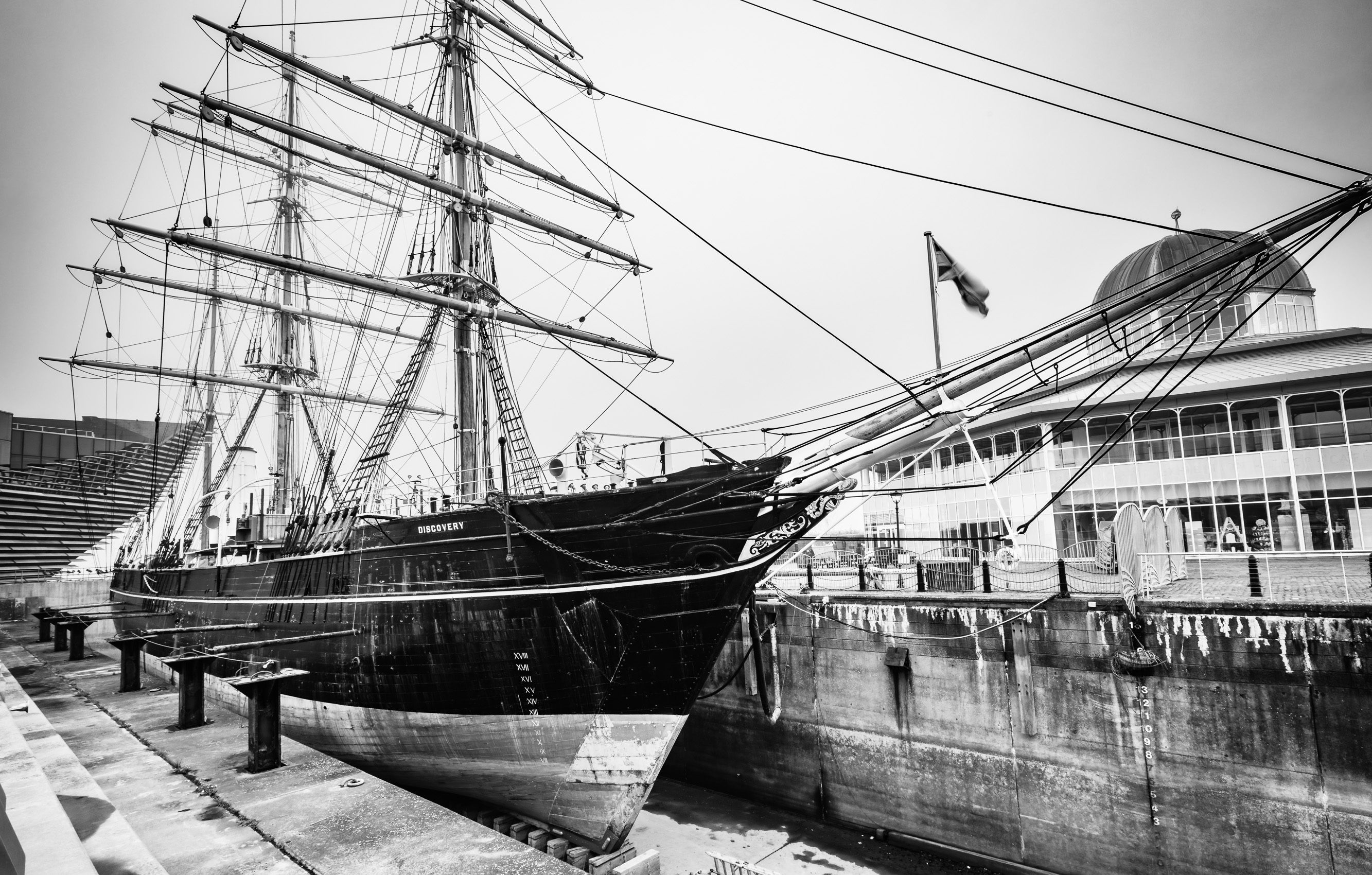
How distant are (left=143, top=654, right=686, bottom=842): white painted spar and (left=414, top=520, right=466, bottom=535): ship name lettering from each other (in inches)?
123

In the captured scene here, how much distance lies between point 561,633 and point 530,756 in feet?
7.21

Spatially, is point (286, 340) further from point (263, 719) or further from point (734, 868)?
point (734, 868)

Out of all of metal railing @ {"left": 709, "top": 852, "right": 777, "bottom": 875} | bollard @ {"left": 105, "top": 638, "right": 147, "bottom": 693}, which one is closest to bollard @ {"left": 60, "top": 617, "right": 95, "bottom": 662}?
bollard @ {"left": 105, "top": 638, "right": 147, "bottom": 693}

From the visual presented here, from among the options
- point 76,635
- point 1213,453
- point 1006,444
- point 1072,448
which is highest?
point 1006,444

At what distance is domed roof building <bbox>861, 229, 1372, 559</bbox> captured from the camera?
18.2 metres

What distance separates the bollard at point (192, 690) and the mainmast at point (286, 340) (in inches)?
725

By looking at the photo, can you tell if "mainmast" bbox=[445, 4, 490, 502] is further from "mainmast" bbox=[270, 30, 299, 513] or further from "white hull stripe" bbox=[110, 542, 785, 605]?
"mainmast" bbox=[270, 30, 299, 513]

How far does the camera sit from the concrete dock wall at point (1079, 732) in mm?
9008

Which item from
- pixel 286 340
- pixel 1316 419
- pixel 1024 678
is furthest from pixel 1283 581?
pixel 286 340

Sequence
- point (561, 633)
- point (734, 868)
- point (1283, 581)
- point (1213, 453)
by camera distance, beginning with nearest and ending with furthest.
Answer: point (734, 868), point (561, 633), point (1283, 581), point (1213, 453)

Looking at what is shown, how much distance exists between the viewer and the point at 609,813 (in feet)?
35.0

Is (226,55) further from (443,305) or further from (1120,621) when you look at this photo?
(1120,621)

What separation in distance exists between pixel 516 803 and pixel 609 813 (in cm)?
210

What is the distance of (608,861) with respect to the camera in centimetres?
1047
